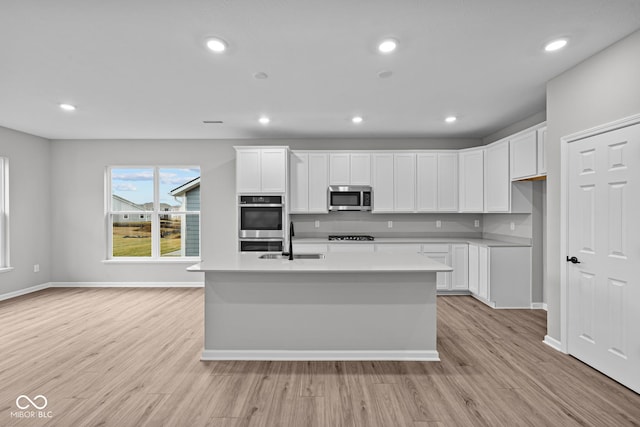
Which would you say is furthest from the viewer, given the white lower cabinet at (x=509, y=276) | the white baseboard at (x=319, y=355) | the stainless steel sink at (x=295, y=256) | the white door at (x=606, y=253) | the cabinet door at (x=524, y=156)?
the white lower cabinet at (x=509, y=276)

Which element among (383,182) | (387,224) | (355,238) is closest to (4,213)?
(355,238)

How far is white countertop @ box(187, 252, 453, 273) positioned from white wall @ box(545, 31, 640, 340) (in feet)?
4.01

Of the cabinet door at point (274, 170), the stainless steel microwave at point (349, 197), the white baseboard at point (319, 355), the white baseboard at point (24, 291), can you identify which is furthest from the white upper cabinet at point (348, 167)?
the white baseboard at point (24, 291)

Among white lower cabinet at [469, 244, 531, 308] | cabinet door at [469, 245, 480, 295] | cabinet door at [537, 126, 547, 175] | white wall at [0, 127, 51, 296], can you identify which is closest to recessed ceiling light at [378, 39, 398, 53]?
cabinet door at [537, 126, 547, 175]

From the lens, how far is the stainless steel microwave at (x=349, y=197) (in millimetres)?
5059

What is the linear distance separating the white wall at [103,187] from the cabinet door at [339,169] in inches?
17.9

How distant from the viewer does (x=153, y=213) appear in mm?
5645

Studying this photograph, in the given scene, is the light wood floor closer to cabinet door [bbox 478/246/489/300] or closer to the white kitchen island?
the white kitchen island

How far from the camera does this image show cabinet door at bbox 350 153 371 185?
5.10m

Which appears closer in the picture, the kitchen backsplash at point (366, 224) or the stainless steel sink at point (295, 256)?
the stainless steel sink at point (295, 256)

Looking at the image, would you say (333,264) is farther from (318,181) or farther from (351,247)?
(318,181)

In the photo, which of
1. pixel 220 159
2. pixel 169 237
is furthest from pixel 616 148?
pixel 169 237

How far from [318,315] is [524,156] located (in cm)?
328

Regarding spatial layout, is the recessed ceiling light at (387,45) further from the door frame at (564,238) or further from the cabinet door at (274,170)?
the cabinet door at (274,170)
